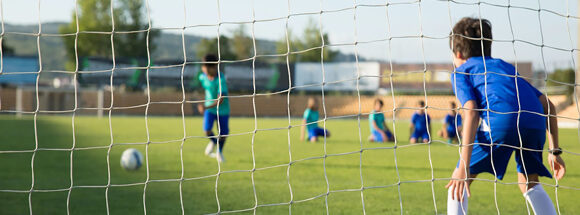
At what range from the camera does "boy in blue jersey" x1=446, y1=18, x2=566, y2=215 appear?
3.32 metres

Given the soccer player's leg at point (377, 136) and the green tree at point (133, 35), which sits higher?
the green tree at point (133, 35)

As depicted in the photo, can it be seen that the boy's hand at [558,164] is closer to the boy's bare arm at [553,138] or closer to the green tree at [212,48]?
the boy's bare arm at [553,138]

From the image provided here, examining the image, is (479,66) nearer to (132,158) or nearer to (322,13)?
(322,13)

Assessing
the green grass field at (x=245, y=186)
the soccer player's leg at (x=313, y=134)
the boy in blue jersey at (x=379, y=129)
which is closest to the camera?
the green grass field at (x=245, y=186)

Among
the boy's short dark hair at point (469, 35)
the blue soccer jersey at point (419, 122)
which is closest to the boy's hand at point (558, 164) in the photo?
the boy's short dark hair at point (469, 35)

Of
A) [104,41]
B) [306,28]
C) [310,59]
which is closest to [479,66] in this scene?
[104,41]

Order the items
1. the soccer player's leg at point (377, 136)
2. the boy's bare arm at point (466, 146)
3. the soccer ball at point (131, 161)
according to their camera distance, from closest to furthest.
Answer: the boy's bare arm at point (466, 146) < the soccer ball at point (131, 161) < the soccer player's leg at point (377, 136)

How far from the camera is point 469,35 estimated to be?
11.2 ft

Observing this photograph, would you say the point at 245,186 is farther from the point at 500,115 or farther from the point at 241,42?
the point at 241,42

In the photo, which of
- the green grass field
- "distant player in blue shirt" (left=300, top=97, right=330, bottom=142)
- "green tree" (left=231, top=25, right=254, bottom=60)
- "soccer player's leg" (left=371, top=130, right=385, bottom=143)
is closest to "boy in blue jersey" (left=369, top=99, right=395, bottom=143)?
"soccer player's leg" (left=371, top=130, right=385, bottom=143)

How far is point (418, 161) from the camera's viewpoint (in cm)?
909

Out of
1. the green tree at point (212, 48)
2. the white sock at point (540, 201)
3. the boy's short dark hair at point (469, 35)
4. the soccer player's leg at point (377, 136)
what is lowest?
the white sock at point (540, 201)

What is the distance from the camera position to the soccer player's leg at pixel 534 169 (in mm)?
3352

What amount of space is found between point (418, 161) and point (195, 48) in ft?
222
